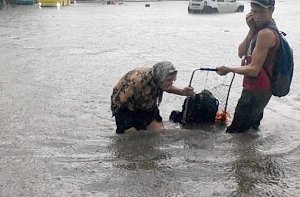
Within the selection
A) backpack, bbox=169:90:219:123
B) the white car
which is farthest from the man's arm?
the white car

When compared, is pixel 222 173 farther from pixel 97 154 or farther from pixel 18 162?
pixel 18 162

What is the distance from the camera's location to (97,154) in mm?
5773

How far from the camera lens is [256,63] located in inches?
234

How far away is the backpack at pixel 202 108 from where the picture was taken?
22.5 ft

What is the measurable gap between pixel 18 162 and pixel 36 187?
2.48ft

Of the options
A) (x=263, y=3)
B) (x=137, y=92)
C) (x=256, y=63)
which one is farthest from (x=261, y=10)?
(x=137, y=92)

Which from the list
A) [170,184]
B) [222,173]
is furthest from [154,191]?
[222,173]

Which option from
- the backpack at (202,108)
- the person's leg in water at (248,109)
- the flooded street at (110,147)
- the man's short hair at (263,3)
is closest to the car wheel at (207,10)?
the flooded street at (110,147)

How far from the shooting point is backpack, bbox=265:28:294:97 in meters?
6.02

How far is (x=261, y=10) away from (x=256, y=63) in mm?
613

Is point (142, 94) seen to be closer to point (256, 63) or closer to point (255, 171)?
point (256, 63)

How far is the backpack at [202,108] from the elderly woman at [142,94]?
1.20 ft

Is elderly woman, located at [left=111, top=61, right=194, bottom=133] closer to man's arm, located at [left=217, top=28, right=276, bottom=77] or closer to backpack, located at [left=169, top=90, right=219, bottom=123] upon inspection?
backpack, located at [left=169, top=90, right=219, bottom=123]

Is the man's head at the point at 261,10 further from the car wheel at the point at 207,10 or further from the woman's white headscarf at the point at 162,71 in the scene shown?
the car wheel at the point at 207,10
